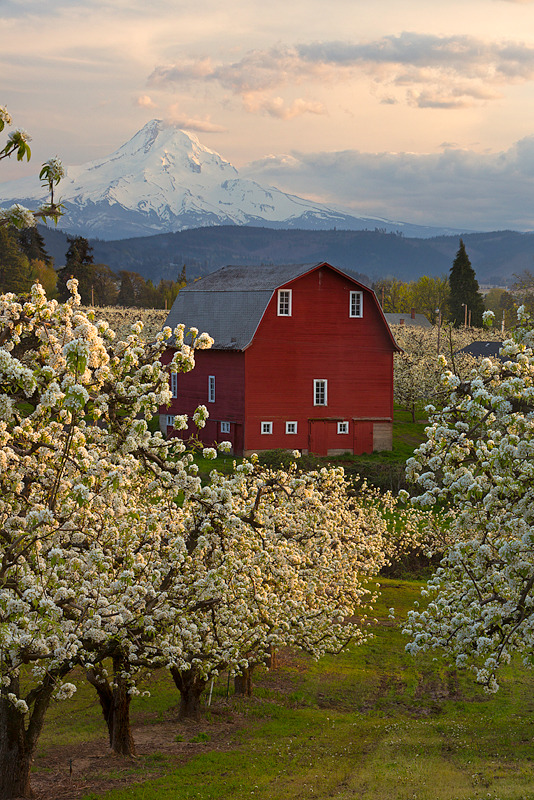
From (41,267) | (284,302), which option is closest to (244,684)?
(284,302)

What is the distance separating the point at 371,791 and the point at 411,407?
190 feet

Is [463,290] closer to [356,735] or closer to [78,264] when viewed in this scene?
[78,264]

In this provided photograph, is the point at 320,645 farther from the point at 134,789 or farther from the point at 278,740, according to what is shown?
the point at 134,789

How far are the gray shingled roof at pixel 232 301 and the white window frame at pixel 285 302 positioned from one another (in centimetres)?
68

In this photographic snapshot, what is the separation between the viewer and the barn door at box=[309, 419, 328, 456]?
169ft

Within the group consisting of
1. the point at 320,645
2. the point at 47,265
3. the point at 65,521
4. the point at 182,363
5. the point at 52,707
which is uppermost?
the point at 47,265

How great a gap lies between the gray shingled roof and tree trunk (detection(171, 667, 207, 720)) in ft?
103

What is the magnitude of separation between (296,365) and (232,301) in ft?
19.6

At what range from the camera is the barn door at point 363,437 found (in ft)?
174

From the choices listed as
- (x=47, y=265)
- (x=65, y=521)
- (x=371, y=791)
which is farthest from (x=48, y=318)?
(x=47, y=265)

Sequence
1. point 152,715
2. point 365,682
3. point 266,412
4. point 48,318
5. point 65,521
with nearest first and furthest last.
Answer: point 48,318 < point 65,521 < point 152,715 < point 365,682 < point 266,412

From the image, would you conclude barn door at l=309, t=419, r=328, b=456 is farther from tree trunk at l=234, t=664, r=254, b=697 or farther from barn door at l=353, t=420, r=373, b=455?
tree trunk at l=234, t=664, r=254, b=697

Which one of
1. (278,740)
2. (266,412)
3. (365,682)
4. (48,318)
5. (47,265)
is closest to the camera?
(48,318)

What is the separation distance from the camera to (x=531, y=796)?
45.1 feet
